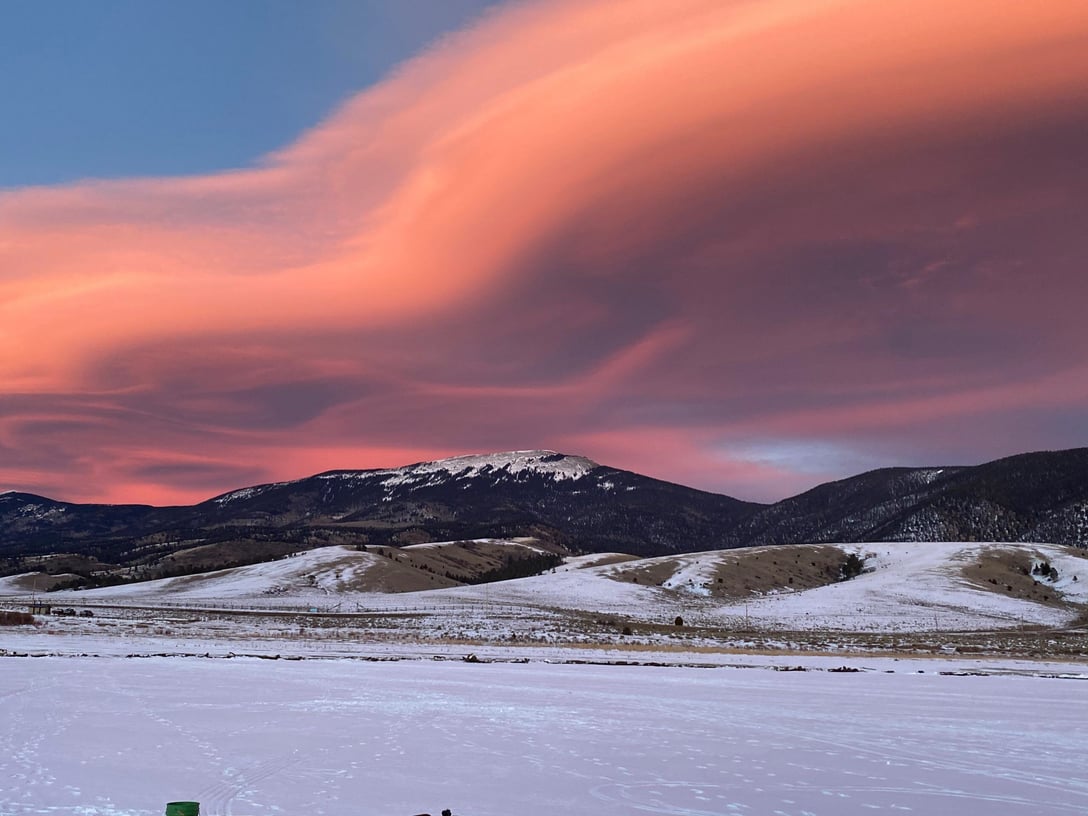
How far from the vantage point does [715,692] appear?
2994cm

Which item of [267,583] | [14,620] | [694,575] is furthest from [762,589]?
[14,620]

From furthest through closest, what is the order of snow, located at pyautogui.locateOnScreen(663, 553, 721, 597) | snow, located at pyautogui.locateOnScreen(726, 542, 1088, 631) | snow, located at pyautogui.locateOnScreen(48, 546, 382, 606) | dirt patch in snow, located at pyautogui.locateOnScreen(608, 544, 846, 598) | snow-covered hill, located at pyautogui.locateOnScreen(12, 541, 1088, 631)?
snow, located at pyautogui.locateOnScreen(48, 546, 382, 606) < dirt patch in snow, located at pyautogui.locateOnScreen(608, 544, 846, 598) < snow, located at pyautogui.locateOnScreen(663, 553, 721, 597) < snow-covered hill, located at pyautogui.locateOnScreen(12, 541, 1088, 631) < snow, located at pyautogui.locateOnScreen(726, 542, 1088, 631)

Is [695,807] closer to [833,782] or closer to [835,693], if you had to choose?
[833,782]

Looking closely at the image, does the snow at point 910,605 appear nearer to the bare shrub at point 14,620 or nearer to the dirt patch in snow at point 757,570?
the dirt patch in snow at point 757,570

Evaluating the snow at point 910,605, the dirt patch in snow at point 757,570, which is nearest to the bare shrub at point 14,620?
the snow at point 910,605

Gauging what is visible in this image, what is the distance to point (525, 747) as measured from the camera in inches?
691

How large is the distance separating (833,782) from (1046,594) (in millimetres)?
116063

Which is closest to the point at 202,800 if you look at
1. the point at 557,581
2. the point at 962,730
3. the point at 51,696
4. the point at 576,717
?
the point at 576,717

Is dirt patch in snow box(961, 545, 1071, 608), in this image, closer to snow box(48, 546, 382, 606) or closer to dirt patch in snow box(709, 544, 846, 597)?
dirt patch in snow box(709, 544, 846, 597)

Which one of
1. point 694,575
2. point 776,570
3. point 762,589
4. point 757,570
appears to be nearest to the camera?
point 762,589

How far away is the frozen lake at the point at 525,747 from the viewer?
41.6 ft

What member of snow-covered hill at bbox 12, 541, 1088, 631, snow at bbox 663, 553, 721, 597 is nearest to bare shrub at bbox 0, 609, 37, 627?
snow-covered hill at bbox 12, 541, 1088, 631

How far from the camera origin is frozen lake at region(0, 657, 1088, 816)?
1267 centimetres

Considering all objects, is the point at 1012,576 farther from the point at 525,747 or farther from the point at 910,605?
the point at 525,747
